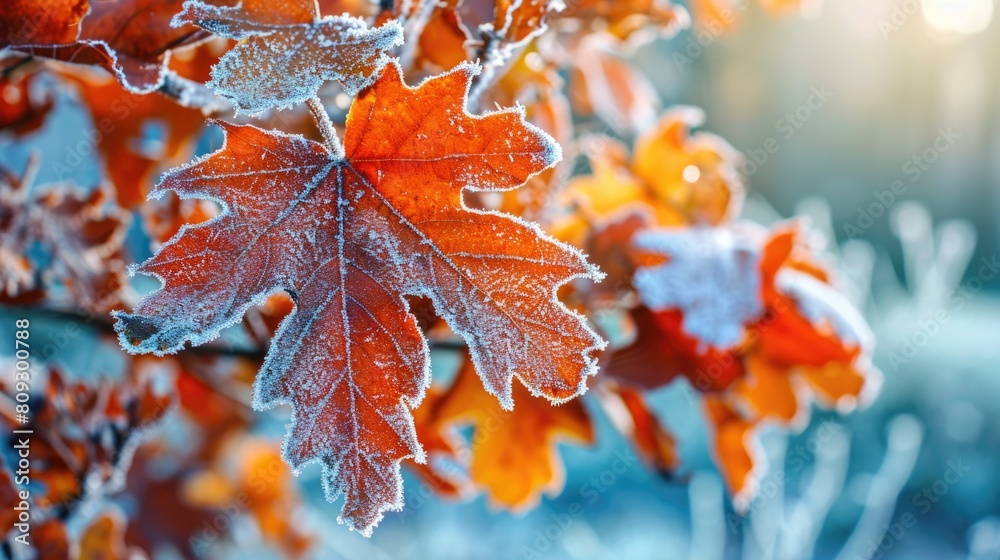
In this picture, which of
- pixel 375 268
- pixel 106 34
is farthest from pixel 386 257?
pixel 106 34

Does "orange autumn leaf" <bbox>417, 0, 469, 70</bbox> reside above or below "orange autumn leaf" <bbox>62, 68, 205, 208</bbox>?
above

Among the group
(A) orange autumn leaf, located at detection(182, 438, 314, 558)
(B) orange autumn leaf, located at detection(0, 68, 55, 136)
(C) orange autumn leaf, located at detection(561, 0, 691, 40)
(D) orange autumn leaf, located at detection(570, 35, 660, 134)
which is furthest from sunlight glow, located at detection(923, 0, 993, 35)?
(B) orange autumn leaf, located at detection(0, 68, 55, 136)

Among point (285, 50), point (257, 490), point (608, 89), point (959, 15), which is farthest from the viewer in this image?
point (959, 15)

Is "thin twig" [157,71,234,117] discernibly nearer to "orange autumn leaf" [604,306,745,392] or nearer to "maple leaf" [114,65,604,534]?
"maple leaf" [114,65,604,534]

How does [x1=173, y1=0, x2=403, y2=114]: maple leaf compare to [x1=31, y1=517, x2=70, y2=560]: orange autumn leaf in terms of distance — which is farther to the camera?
[x1=31, y1=517, x2=70, y2=560]: orange autumn leaf

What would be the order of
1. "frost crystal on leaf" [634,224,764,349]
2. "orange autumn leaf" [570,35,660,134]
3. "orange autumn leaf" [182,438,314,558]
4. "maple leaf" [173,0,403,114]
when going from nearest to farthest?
"maple leaf" [173,0,403,114]
"frost crystal on leaf" [634,224,764,349]
"orange autumn leaf" [570,35,660,134]
"orange autumn leaf" [182,438,314,558]

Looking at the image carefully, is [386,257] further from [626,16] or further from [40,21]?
[626,16]

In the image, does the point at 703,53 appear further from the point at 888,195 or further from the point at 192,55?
the point at 192,55
